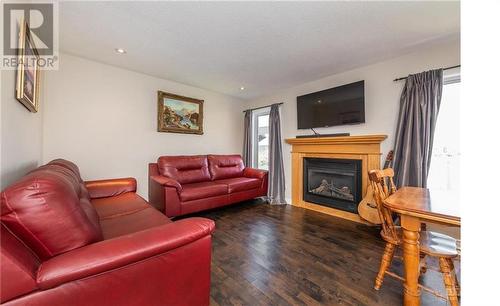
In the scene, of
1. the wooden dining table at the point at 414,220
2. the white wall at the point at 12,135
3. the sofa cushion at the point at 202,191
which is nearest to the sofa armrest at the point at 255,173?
the sofa cushion at the point at 202,191

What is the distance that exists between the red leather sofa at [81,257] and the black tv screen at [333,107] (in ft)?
8.85

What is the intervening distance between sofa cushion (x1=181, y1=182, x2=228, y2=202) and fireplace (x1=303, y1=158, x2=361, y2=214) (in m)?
1.54

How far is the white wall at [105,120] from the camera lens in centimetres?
256

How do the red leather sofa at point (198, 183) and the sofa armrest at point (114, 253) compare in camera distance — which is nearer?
the sofa armrest at point (114, 253)

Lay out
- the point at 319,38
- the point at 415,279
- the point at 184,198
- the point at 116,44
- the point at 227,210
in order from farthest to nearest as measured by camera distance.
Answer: the point at 227,210 → the point at 184,198 → the point at 116,44 → the point at 319,38 → the point at 415,279

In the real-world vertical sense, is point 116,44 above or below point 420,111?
above

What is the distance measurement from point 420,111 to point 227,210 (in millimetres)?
3015

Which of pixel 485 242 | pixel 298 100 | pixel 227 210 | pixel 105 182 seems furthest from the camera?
pixel 298 100

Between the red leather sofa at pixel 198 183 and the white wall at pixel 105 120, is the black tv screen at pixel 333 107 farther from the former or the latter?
the white wall at pixel 105 120

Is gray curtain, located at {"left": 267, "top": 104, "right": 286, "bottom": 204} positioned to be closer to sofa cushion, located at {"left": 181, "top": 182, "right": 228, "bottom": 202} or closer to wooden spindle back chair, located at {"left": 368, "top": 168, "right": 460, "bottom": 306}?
sofa cushion, located at {"left": 181, "top": 182, "right": 228, "bottom": 202}

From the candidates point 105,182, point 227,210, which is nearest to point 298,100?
point 227,210

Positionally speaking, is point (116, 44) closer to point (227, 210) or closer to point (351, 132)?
point (227, 210)

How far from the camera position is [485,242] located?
1.46ft

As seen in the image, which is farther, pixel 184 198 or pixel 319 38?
pixel 184 198
